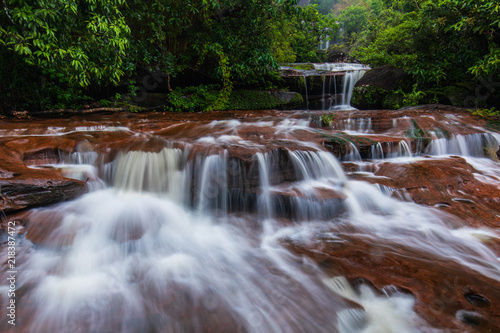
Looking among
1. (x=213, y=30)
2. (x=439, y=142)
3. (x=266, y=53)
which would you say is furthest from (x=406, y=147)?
(x=213, y=30)

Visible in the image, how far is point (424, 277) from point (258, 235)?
1.82 metres

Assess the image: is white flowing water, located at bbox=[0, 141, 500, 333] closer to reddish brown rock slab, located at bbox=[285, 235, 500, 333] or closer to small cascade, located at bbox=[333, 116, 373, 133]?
reddish brown rock slab, located at bbox=[285, 235, 500, 333]

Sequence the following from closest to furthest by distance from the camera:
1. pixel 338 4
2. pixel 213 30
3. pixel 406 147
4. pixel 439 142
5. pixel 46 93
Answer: pixel 406 147
pixel 439 142
pixel 46 93
pixel 213 30
pixel 338 4

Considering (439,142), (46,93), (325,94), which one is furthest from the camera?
(325,94)

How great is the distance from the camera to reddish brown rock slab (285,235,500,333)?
5.84ft

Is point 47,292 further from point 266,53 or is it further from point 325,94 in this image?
point 325,94

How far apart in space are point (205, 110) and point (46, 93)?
5.31 m

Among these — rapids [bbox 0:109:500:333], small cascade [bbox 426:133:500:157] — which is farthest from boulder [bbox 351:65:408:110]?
rapids [bbox 0:109:500:333]

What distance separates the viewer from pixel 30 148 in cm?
393

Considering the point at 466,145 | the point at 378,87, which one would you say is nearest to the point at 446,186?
the point at 466,145

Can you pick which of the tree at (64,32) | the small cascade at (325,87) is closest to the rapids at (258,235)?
the tree at (64,32)

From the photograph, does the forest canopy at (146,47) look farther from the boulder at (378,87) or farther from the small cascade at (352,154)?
the small cascade at (352,154)

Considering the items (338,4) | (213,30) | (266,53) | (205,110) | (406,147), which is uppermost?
(338,4)

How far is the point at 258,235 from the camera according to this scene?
3275 mm
